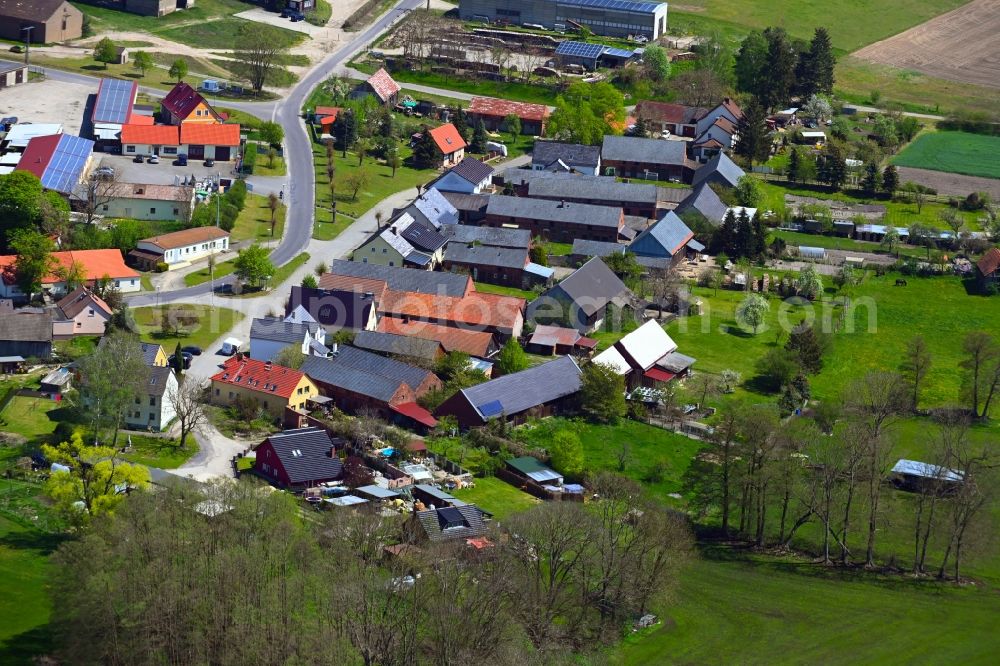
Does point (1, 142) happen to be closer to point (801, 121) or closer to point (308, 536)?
point (308, 536)

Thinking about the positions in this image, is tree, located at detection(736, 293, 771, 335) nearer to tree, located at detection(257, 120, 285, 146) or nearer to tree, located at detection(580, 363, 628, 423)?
tree, located at detection(580, 363, 628, 423)

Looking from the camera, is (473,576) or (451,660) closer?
(451,660)

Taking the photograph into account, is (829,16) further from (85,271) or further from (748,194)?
(85,271)

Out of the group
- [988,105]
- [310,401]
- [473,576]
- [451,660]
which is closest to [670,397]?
[310,401]

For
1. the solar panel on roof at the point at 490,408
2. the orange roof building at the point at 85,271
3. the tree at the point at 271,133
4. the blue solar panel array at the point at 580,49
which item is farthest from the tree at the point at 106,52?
the solar panel on roof at the point at 490,408

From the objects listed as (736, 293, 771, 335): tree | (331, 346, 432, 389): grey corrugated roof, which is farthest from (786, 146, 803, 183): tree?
(331, 346, 432, 389): grey corrugated roof

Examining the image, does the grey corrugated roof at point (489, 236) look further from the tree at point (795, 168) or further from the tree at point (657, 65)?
the tree at point (657, 65)
